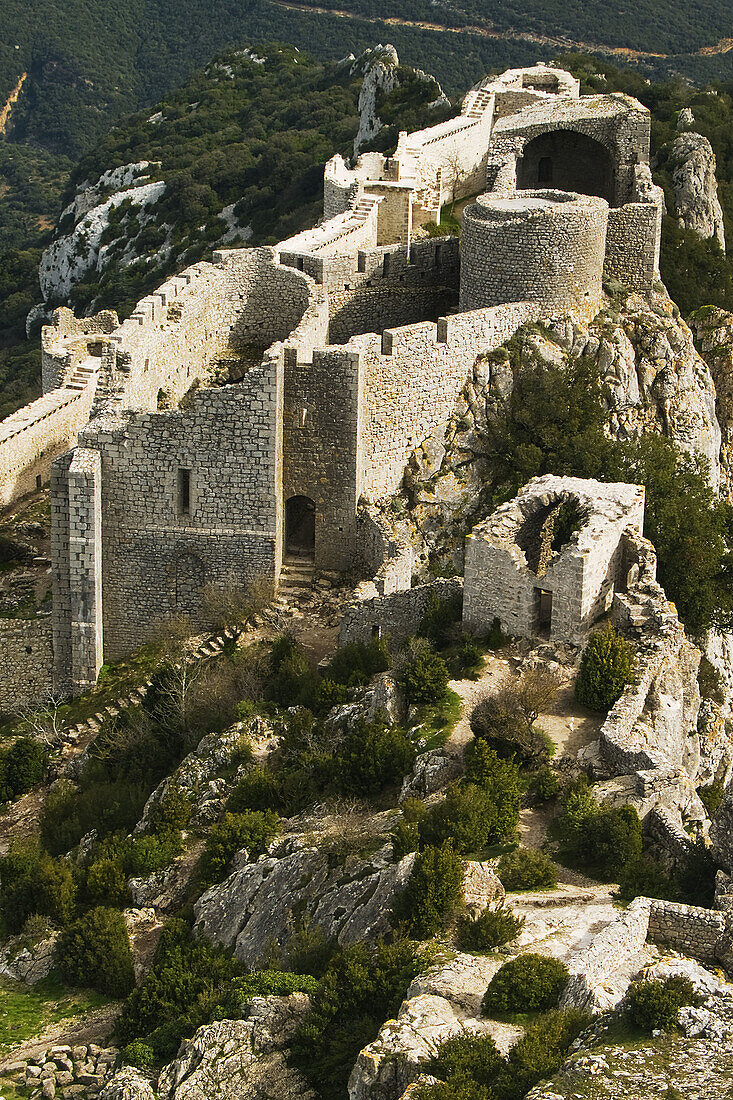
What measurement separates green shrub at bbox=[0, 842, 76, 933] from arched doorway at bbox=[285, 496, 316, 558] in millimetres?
9405

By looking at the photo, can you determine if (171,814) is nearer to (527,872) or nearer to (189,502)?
(527,872)

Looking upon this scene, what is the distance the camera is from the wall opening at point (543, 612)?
25594 millimetres

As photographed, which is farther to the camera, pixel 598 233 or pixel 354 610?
pixel 598 233

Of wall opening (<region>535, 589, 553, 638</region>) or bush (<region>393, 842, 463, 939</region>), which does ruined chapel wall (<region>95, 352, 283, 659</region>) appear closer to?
wall opening (<region>535, 589, 553, 638</region>)

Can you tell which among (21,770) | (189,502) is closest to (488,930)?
(21,770)

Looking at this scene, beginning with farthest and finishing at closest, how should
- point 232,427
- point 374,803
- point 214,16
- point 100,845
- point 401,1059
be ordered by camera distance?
point 214,16
point 232,427
point 100,845
point 374,803
point 401,1059

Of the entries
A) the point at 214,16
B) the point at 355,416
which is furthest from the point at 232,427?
the point at 214,16

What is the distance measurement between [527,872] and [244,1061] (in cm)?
390

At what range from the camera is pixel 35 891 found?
24.1m

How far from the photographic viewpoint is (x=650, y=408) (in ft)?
124

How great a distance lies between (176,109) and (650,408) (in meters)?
57.5

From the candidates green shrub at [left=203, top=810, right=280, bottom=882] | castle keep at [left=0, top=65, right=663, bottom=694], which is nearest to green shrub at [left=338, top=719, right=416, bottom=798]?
green shrub at [left=203, top=810, right=280, bottom=882]

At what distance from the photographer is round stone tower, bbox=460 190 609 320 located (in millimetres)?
35250

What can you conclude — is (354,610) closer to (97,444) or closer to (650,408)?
(97,444)
